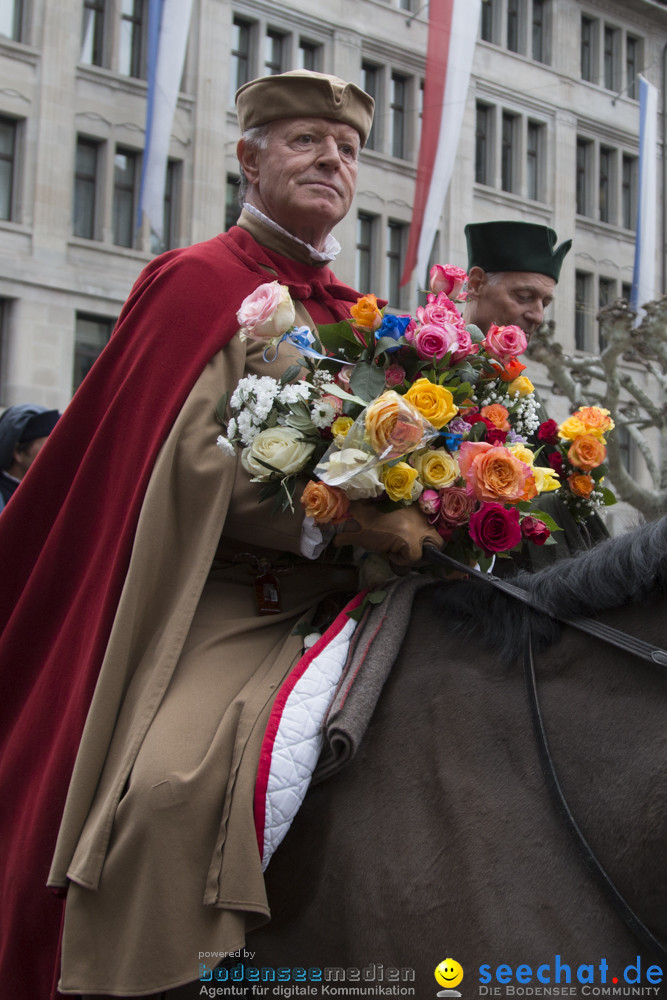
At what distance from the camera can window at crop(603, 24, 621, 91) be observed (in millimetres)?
30828

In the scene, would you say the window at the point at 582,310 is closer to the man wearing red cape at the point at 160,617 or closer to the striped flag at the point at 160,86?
the striped flag at the point at 160,86

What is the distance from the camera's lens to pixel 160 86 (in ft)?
55.3

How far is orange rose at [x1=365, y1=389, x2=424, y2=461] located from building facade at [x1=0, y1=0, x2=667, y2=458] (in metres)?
15.4

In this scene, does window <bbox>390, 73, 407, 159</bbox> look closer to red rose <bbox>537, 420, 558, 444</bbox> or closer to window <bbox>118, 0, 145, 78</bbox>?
window <bbox>118, 0, 145, 78</bbox>

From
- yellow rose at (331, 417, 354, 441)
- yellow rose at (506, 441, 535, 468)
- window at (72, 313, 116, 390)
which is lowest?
yellow rose at (506, 441, 535, 468)

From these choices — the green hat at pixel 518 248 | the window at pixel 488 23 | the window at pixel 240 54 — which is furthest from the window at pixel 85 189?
the green hat at pixel 518 248

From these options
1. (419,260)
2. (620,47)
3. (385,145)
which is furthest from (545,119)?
(419,260)

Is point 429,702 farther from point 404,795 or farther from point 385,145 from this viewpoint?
point 385,145

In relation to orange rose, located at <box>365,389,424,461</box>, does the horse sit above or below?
below

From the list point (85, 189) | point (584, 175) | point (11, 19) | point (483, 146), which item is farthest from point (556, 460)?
point (584, 175)

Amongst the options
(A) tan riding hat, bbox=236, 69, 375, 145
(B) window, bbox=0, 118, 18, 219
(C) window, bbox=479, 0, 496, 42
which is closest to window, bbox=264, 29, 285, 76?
(B) window, bbox=0, 118, 18, 219

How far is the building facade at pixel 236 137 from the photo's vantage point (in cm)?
2050

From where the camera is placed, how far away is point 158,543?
8.98 ft

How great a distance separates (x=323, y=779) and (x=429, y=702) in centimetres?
30
